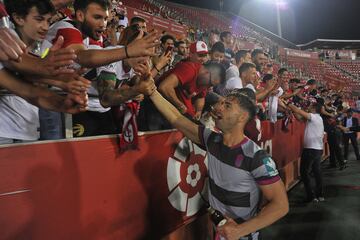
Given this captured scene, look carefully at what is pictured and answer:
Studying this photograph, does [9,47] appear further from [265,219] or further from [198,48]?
[198,48]

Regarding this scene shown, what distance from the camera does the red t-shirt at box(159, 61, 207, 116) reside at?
3707 mm

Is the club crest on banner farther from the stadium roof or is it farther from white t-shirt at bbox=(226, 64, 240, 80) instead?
the stadium roof

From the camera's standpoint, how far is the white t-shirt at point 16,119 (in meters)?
2.12

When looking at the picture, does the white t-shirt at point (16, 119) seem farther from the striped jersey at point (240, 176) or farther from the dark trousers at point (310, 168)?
the dark trousers at point (310, 168)

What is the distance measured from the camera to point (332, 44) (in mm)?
36938

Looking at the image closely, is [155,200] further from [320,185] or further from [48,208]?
[320,185]

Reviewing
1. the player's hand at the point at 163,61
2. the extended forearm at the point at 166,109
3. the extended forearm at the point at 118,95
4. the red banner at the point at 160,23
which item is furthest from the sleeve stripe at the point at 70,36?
the red banner at the point at 160,23

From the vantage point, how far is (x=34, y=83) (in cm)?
179

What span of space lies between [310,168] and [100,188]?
5519 mm

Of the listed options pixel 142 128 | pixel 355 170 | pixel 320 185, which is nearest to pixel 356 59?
pixel 355 170

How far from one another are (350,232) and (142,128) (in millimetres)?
3271

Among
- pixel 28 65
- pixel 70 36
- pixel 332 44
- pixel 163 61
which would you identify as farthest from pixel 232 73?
pixel 332 44

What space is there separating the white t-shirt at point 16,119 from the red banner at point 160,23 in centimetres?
1063

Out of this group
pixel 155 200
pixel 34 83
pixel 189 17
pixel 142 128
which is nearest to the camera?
pixel 34 83
